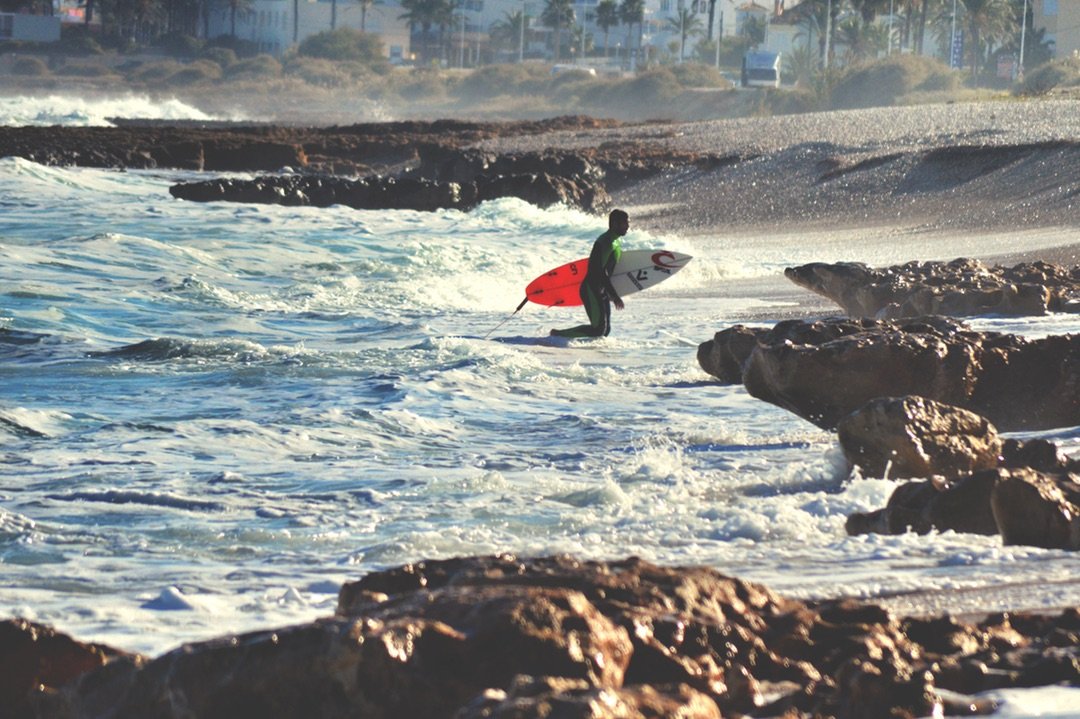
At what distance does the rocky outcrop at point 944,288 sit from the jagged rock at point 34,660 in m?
9.56

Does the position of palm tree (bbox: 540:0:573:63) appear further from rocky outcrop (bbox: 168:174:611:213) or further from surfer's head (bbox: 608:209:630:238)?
surfer's head (bbox: 608:209:630:238)

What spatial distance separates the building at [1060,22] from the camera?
70.8 meters

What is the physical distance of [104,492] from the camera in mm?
7855

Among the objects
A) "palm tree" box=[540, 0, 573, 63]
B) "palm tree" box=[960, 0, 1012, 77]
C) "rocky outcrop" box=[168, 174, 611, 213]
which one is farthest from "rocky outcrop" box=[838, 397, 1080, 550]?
"palm tree" box=[540, 0, 573, 63]

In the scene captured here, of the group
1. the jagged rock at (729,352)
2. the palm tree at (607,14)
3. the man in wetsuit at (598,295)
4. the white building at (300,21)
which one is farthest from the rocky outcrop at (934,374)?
the white building at (300,21)

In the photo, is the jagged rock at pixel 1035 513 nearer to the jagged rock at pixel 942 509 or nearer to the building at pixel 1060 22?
the jagged rock at pixel 942 509

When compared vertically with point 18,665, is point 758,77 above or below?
above

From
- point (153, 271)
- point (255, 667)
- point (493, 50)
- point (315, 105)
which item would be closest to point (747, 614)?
point (255, 667)

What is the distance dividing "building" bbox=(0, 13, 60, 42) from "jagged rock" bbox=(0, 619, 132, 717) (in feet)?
380

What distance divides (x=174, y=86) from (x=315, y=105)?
34.6ft

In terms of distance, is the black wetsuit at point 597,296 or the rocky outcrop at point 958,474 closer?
Result: the rocky outcrop at point 958,474

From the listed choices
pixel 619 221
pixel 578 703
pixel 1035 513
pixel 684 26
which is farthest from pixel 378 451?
pixel 684 26

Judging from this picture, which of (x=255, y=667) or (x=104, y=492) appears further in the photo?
(x=104, y=492)

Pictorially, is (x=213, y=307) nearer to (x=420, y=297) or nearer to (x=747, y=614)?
(x=420, y=297)
